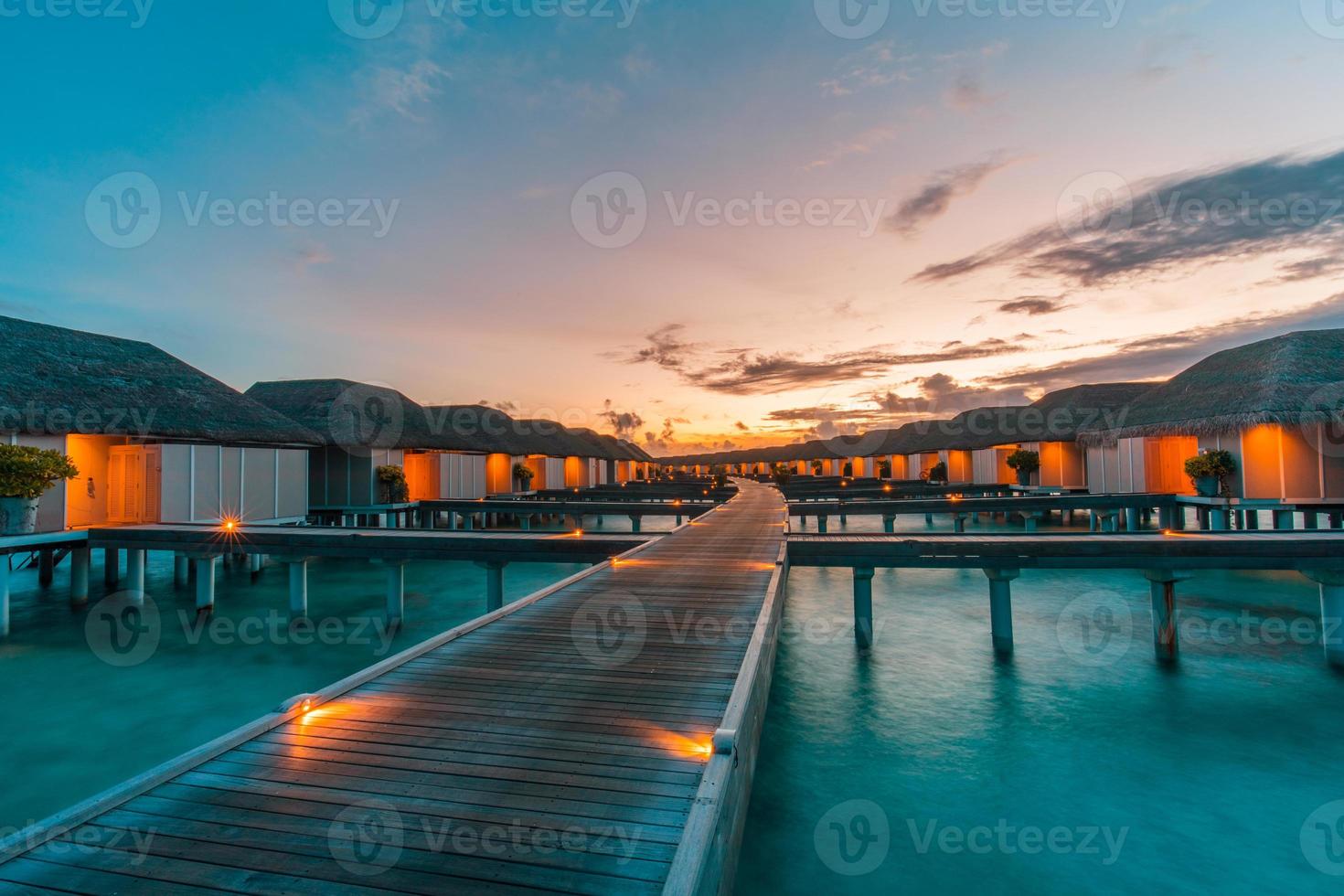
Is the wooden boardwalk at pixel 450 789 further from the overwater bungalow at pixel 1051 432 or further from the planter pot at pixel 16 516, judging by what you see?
the overwater bungalow at pixel 1051 432

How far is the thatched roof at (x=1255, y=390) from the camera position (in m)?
16.6

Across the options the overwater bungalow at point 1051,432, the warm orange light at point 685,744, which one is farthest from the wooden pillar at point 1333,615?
the overwater bungalow at point 1051,432

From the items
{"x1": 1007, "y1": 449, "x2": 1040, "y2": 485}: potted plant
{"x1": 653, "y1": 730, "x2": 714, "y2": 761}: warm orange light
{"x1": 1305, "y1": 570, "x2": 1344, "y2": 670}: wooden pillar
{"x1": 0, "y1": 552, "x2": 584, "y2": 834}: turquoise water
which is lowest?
{"x1": 0, "y1": 552, "x2": 584, "y2": 834}: turquoise water

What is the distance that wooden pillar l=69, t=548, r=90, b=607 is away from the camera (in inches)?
542

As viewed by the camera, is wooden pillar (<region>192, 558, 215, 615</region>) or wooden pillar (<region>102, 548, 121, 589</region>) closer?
wooden pillar (<region>192, 558, 215, 615</region>)

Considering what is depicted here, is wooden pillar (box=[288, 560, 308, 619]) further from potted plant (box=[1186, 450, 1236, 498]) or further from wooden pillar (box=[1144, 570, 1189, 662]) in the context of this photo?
potted plant (box=[1186, 450, 1236, 498])

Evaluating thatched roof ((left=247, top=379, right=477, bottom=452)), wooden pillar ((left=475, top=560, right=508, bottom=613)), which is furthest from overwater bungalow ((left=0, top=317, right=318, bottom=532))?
wooden pillar ((left=475, top=560, right=508, bottom=613))

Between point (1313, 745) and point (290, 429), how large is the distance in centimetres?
2269

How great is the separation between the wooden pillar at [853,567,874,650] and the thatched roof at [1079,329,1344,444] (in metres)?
13.9

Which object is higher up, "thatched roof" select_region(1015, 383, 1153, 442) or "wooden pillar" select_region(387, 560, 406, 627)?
"thatched roof" select_region(1015, 383, 1153, 442)

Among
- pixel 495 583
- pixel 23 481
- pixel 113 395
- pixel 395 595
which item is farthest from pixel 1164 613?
pixel 113 395

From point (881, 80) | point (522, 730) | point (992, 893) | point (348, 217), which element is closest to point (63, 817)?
point (522, 730)

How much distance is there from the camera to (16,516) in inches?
462

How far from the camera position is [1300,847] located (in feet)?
18.3
